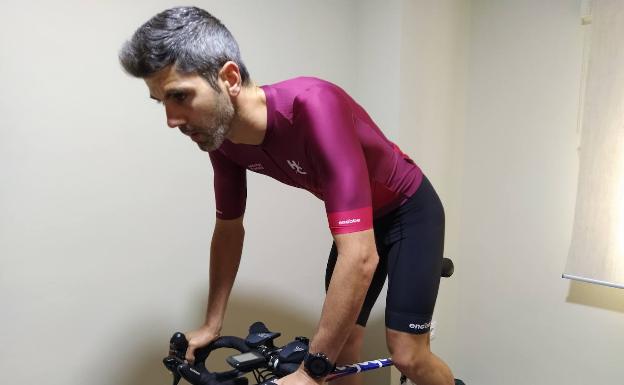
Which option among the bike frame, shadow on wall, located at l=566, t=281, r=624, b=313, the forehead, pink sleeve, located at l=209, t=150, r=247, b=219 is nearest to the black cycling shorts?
the bike frame

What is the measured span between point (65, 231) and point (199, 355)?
0.53 meters

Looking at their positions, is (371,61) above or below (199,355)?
above

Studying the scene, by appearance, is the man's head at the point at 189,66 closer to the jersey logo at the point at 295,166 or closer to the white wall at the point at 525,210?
the jersey logo at the point at 295,166

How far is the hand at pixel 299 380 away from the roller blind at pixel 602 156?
140cm

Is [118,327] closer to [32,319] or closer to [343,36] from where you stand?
[32,319]

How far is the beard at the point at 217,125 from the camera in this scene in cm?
107

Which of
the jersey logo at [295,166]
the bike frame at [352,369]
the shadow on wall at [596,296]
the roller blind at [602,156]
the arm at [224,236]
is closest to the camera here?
the jersey logo at [295,166]

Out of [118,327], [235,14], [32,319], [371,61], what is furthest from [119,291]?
[371,61]

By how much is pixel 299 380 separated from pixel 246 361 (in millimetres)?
151

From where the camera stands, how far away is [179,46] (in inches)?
39.6

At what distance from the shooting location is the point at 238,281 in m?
1.78

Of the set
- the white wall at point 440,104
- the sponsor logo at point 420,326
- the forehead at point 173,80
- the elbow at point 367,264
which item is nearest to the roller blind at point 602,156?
the white wall at point 440,104

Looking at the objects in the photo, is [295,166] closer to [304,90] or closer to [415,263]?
[304,90]

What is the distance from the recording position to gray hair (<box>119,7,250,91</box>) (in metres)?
1.00
